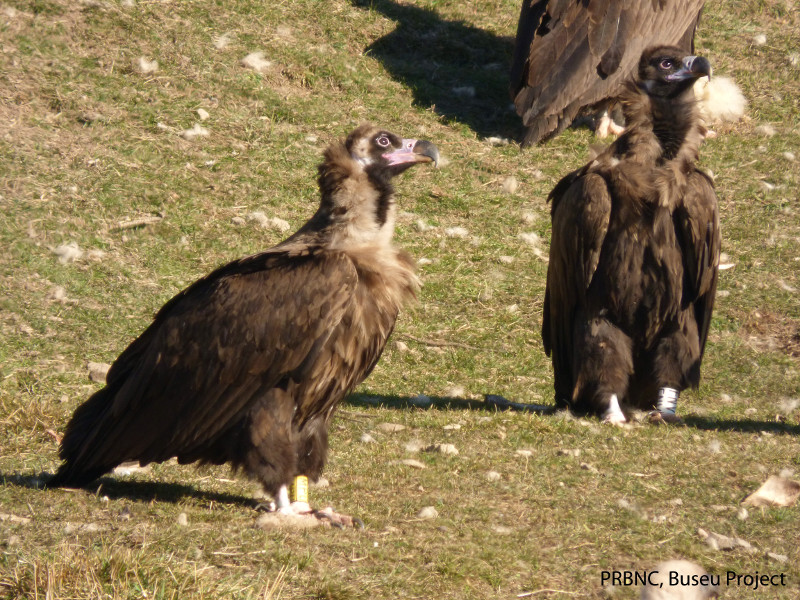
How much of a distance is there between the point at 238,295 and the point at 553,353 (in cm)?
288

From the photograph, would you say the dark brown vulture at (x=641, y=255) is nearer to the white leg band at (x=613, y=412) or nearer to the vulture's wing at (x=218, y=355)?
the white leg band at (x=613, y=412)

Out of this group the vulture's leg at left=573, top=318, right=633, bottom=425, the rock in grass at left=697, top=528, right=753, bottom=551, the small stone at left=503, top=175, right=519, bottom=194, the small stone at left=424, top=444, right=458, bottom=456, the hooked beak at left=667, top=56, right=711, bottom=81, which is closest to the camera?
the rock in grass at left=697, top=528, right=753, bottom=551

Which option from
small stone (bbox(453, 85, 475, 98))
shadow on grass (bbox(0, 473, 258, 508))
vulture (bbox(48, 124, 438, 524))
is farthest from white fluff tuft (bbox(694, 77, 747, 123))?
A: shadow on grass (bbox(0, 473, 258, 508))

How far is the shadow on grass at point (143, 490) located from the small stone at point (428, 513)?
72 centimetres

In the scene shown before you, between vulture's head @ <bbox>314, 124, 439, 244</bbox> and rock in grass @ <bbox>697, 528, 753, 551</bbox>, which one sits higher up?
vulture's head @ <bbox>314, 124, 439, 244</bbox>

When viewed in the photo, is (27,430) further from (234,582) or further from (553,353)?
(553,353)

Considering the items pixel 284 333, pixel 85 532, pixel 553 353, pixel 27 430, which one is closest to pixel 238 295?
pixel 284 333

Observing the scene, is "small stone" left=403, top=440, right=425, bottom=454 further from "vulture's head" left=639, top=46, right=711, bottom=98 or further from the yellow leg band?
"vulture's head" left=639, top=46, right=711, bottom=98

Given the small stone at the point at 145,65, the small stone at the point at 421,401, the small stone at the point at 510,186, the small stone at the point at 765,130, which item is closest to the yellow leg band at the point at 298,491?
the small stone at the point at 421,401

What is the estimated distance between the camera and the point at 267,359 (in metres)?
4.39

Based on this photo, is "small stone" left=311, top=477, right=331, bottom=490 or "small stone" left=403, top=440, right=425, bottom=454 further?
"small stone" left=403, top=440, right=425, bottom=454

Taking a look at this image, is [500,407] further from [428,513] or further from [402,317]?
[428,513]

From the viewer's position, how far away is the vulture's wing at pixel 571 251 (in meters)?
6.19

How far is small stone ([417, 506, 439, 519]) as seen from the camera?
4570 mm
